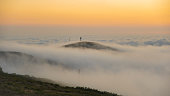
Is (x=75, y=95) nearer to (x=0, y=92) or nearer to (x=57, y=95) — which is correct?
(x=57, y=95)

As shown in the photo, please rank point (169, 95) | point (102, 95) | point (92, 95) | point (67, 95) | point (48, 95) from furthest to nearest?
point (169, 95)
point (102, 95)
point (92, 95)
point (67, 95)
point (48, 95)

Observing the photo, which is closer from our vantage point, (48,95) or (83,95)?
(48,95)

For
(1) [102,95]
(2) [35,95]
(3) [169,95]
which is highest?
(2) [35,95]

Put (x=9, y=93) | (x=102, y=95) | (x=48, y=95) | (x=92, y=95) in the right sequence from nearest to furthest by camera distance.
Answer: (x=9, y=93), (x=48, y=95), (x=92, y=95), (x=102, y=95)

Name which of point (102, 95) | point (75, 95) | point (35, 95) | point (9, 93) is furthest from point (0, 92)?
point (102, 95)

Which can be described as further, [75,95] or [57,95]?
[75,95]

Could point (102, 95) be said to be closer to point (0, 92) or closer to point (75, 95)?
point (75, 95)

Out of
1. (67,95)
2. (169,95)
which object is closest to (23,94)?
(67,95)

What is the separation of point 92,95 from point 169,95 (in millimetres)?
145743

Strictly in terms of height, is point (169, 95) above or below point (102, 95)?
below

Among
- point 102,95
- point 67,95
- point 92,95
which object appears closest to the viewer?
point 67,95

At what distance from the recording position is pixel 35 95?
114 ft

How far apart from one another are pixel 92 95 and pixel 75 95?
13.2 feet

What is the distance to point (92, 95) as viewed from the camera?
42844 millimetres
